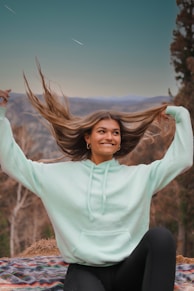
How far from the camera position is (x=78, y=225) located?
5.51 feet

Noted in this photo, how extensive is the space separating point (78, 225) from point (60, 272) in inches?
25.3

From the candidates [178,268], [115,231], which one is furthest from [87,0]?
[115,231]

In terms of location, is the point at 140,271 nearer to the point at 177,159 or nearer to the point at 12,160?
the point at 177,159

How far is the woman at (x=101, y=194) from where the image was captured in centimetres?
163

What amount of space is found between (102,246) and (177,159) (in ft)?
1.29

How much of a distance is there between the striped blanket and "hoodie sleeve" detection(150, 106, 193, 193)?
56 cm

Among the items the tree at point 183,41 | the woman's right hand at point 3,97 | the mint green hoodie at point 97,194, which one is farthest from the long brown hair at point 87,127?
the tree at point 183,41

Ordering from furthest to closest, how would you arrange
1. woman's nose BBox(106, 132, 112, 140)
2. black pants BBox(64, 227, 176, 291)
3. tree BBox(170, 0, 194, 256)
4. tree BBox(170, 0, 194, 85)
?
tree BBox(170, 0, 194, 85) < tree BBox(170, 0, 194, 256) < woman's nose BBox(106, 132, 112, 140) < black pants BBox(64, 227, 176, 291)

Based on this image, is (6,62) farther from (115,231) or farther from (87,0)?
(115,231)

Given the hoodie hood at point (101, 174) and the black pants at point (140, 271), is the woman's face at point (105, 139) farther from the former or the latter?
the black pants at point (140, 271)

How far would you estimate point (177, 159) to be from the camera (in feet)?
5.52

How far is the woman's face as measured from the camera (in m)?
1.73

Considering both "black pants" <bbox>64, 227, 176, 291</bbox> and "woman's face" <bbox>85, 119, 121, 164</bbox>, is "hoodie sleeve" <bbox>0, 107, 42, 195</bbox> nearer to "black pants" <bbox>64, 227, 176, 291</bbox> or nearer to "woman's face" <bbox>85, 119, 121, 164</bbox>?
"woman's face" <bbox>85, 119, 121, 164</bbox>

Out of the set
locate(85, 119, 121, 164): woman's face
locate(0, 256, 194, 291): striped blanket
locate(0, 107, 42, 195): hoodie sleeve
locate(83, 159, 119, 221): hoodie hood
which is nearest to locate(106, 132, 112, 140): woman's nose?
locate(85, 119, 121, 164): woman's face
